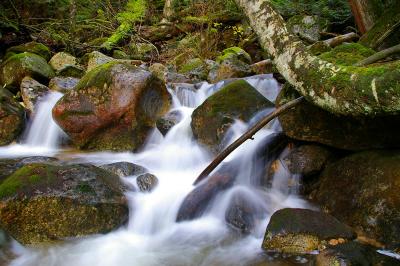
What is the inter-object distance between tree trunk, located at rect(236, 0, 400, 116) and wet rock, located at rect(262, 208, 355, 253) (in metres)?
1.08

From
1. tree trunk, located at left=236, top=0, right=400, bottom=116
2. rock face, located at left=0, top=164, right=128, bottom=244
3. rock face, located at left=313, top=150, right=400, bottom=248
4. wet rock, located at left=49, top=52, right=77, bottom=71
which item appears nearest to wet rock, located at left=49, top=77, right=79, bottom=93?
wet rock, located at left=49, top=52, right=77, bottom=71

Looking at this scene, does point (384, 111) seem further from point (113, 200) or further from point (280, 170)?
point (113, 200)

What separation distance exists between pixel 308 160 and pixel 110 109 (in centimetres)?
387

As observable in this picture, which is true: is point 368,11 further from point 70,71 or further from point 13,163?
point 70,71

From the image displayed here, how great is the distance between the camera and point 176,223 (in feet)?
15.1

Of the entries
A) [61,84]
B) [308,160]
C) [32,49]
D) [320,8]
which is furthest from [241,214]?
[32,49]

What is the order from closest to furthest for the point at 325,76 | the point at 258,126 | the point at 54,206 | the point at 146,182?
the point at 325,76, the point at 54,206, the point at 258,126, the point at 146,182

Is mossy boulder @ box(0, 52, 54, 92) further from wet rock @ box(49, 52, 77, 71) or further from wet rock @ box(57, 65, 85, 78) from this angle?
wet rock @ box(49, 52, 77, 71)

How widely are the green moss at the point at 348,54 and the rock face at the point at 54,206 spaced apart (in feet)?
10.3

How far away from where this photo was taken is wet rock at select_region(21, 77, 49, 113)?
28.3ft

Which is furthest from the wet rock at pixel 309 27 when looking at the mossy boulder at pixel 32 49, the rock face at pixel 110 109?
the mossy boulder at pixel 32 49

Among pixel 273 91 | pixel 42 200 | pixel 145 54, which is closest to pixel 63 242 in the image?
pixel 42 200

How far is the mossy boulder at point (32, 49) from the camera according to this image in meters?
11.2

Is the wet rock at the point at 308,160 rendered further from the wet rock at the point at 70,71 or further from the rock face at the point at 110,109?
the wet rock at the point at 70,71
